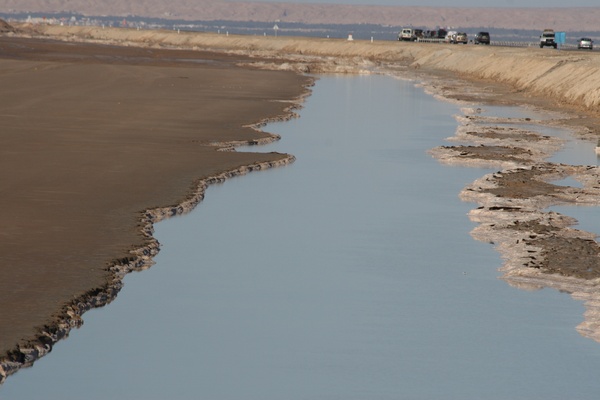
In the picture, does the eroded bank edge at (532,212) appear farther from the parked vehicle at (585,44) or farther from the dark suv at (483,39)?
the dark suv at (483,39)

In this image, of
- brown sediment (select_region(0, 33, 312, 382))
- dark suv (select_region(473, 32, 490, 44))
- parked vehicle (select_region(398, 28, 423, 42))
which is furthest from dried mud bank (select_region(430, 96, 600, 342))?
parked vehicle (select_region(398, 28, 423, 42))

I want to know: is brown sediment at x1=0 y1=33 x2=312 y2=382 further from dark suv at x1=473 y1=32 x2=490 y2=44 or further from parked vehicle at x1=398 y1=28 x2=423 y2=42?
parked vehicle at x1=398 y1=28 x2=423 y2=42

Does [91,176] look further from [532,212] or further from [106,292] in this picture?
[106,292]

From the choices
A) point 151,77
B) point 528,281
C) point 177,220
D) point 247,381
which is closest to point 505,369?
point 247,381

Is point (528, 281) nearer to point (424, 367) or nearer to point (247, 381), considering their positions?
point (424, 367)

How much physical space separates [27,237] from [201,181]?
18.7ft

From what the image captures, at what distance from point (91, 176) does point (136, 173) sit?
0.86m

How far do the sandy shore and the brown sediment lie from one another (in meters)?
0.03

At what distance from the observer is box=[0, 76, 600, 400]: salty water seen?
28.0ft

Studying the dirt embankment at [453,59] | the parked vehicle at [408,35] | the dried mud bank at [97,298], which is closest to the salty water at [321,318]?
the dried mud bank at [97,298]

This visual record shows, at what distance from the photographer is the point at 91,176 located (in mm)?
17828

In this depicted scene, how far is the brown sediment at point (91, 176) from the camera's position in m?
10.5

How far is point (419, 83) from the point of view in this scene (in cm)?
5725

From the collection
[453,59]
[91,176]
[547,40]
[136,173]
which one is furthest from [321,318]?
[547,40]
